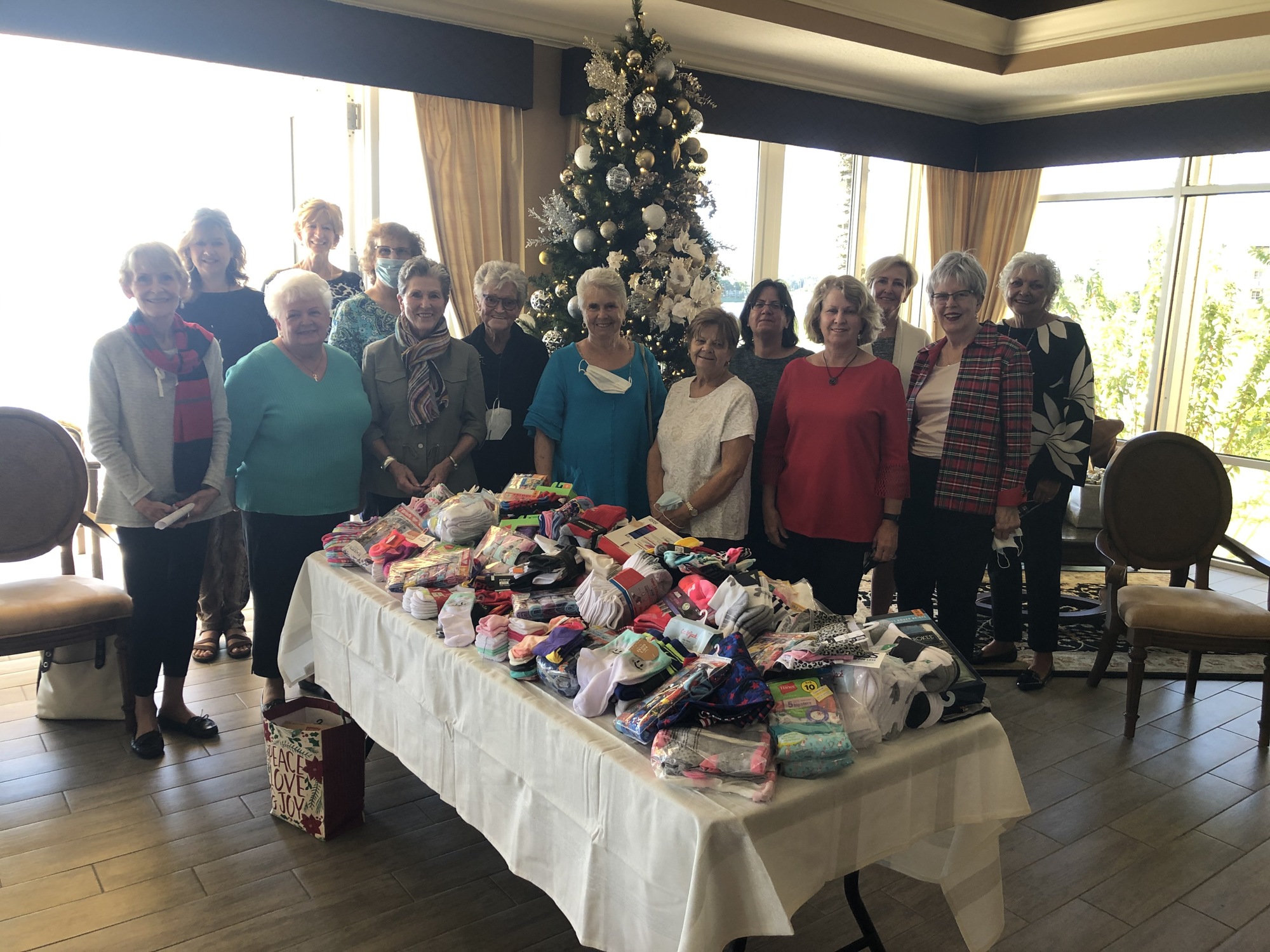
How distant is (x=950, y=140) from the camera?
22.9ft

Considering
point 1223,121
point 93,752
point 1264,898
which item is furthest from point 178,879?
point 1223,121

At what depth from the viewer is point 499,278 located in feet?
10.7

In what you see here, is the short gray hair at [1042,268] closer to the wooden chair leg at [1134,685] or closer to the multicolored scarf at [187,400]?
the wooden chair leg at [1134,685]

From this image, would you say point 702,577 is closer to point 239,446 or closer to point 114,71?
point 239,446

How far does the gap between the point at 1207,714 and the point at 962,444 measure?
1636 millimetres

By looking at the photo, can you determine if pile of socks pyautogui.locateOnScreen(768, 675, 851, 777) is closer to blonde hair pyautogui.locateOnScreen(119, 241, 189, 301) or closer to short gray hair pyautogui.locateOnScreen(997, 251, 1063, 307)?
blonde hair pyautogui.locateOnScreen(119, 241, 189, 301)

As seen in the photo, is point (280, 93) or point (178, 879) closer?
point (178, 879)

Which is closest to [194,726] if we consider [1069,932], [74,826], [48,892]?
[74,826]

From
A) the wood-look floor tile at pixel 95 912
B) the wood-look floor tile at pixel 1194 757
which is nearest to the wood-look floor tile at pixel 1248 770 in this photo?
the wood-look floor tile at pixel 1194 757

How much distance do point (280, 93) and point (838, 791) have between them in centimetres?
493

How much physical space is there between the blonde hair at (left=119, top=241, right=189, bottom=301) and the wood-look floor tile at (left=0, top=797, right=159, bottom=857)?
1535 mm

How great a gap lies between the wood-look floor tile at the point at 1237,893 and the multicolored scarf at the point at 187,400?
308cm

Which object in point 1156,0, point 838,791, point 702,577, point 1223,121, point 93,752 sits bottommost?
point 93,752

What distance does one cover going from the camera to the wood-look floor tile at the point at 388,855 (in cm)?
229
